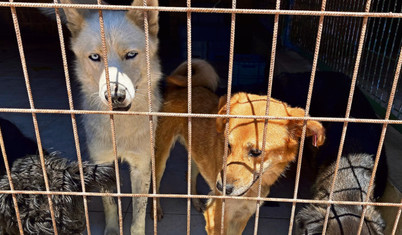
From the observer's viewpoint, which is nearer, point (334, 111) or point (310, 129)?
point (310, 129)

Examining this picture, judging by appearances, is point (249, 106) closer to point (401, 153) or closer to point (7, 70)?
point (401, 153)

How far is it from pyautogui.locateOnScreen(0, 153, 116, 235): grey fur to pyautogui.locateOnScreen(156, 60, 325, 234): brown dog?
85 centimetres

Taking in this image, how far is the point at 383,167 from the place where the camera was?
297 cm

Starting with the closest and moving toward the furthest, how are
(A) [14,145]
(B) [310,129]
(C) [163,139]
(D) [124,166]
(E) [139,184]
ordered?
(B) [310,129]
(A) [14,145]
(E) [139,184]
(C) [163,139]
(D) [124,166]

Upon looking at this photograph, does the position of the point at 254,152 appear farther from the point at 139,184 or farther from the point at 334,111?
the point at 334,111

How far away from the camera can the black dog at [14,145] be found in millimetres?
2580

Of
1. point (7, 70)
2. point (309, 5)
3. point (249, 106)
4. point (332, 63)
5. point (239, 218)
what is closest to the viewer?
point (249, 106)

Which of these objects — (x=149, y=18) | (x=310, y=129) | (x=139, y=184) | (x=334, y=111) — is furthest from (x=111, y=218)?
(x=334, y=111)

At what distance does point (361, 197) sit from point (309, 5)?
15.2 ft

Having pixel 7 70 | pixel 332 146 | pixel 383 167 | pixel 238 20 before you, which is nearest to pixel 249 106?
pixel 332 146

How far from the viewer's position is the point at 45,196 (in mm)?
2105

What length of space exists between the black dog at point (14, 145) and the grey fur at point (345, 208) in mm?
2140

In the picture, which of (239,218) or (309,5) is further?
(309,5)

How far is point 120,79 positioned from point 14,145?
141cm
